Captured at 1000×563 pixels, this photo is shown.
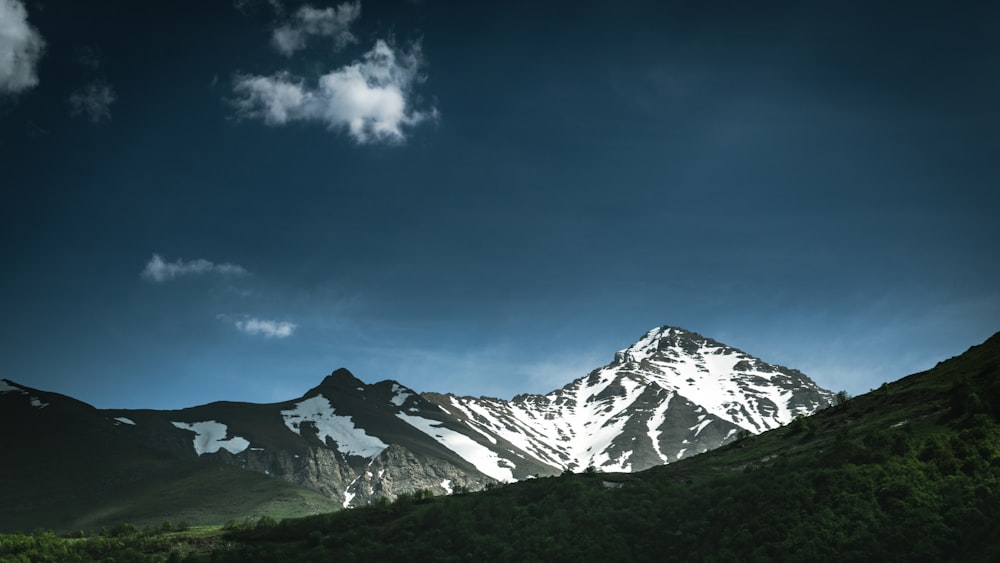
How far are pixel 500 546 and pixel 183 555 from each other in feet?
77.7

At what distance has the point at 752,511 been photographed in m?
41.7

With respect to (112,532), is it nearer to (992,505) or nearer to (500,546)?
(500,546)

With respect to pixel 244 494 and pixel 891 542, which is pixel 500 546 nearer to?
pixel 891 542

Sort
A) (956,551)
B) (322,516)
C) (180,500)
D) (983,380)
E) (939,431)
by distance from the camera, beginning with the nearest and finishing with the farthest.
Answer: (956,551), (939,431), (983,380), (322,516), (180,500)

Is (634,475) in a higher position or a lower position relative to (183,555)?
higher

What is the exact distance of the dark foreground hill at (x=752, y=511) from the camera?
1398 inches

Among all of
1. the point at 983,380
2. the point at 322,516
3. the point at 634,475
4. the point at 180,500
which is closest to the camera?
the point at 983,380

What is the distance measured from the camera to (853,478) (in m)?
40.3

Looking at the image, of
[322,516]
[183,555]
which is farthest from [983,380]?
[183,555]

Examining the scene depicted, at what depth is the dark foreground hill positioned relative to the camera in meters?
35.5

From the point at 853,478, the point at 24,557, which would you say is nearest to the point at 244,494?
the point at 24,557

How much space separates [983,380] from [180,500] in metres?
171

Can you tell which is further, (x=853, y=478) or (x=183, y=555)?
(x=183, y=555)

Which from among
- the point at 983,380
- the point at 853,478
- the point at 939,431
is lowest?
the point at 853,478
